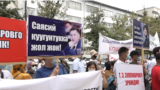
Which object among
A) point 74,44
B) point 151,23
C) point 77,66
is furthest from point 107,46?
point 151,23

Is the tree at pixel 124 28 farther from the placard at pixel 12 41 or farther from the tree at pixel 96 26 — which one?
the placard at pixel 12 41

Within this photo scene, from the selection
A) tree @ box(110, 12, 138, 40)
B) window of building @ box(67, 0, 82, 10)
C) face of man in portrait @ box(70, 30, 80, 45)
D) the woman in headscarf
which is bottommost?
the woman in headscarf

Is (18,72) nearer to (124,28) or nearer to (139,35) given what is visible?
(139,35)

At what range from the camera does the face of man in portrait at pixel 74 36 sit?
10.6 feet

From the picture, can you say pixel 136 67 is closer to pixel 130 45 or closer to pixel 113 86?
pixel 113 86

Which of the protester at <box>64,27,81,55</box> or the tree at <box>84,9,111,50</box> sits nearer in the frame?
the protester at <box>64,27,81,55</box>

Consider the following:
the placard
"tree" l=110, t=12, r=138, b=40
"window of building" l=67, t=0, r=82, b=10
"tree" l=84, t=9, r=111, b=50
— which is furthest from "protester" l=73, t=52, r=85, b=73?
"window of building" l=67, t=0, r=82, b=10

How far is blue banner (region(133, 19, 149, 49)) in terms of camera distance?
14.5 ft

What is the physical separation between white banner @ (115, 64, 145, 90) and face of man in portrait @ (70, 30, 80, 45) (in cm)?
99

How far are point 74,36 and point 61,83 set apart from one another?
1059 millimetres

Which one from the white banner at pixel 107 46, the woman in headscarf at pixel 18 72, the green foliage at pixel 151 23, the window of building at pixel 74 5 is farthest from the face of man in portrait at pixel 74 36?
the window of building at pixel 74 5

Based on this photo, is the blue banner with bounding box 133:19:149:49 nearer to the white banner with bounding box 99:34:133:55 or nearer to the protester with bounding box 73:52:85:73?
the white banner with bounding box 99:34:133:55

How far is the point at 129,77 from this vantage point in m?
3.57

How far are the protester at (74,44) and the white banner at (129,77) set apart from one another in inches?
36.0
